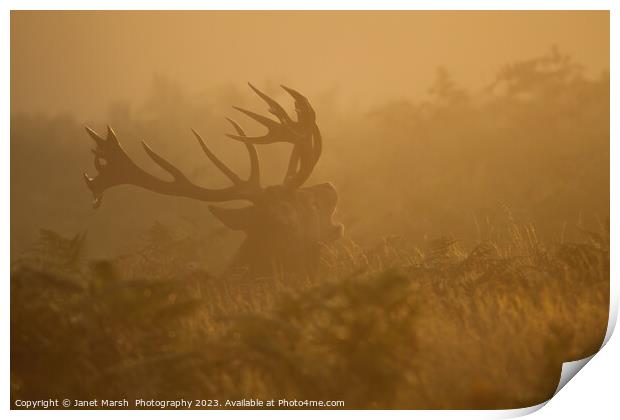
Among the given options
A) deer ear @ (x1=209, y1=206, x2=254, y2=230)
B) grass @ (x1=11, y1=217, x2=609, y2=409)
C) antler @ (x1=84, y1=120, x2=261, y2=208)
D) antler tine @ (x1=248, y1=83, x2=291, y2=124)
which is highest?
antler tine @ (x1=248, y1=83, x2=291, y2=124)

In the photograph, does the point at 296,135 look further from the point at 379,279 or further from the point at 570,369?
the point at 570,369

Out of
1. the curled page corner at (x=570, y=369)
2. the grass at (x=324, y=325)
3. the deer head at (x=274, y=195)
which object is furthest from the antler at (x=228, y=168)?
the curled page corner at (x=570, y=369)

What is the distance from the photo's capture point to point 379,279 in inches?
231

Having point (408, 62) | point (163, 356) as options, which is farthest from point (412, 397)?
point (408, 62)

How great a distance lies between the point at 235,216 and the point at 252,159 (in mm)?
305

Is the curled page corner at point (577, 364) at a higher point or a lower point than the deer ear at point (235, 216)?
lower

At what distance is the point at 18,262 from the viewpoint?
5.85 meters

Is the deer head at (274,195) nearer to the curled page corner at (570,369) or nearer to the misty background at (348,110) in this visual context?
the misty background at (348,110)

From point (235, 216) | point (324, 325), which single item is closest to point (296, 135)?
point (235, 216)

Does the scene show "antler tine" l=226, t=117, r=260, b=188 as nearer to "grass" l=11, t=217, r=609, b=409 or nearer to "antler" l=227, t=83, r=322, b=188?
"antler" l=227, t=83, r=322, b=188

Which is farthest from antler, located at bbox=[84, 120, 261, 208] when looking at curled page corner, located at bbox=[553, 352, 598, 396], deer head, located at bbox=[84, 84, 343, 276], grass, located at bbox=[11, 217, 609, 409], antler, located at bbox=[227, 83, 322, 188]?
curled page corner, located at bbox=[553, 352, 598, 396]

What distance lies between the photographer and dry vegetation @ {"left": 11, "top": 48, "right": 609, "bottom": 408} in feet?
19.1

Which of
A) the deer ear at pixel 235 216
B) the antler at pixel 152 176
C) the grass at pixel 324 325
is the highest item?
the antler at pixel 152 176

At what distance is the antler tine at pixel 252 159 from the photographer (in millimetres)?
5871
